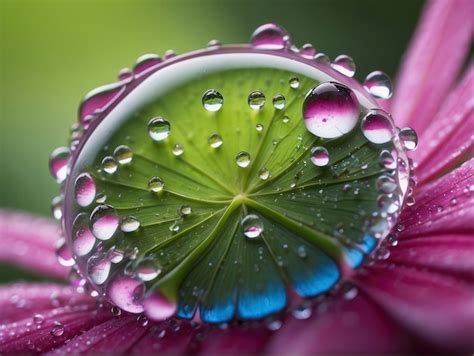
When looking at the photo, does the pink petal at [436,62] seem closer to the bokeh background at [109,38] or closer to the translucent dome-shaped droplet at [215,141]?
the translucent dome-shaped droplet at [215,141]

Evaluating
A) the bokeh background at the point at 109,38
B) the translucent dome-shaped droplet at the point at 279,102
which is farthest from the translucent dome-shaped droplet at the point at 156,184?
the bokeh background at the point at 109,38

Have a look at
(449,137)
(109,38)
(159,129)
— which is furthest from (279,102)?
(109,38)

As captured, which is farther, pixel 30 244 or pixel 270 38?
pixel 30 244

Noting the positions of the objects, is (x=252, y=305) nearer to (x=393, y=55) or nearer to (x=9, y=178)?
(x=9, y=178)

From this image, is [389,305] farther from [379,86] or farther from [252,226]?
[379,86]

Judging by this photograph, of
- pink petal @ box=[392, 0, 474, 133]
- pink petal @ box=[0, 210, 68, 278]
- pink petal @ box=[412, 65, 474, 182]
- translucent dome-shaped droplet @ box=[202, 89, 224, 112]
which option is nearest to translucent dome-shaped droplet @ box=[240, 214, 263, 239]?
translucent dome-shaped droplet @ box=[202, 89, 224, 112]
